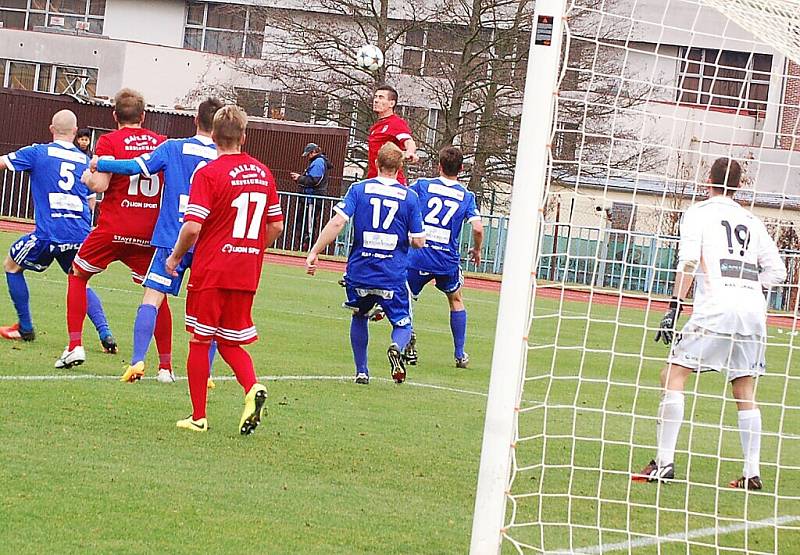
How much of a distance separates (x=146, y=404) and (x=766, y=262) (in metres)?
3.88

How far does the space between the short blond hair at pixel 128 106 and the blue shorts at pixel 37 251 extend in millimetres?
1483

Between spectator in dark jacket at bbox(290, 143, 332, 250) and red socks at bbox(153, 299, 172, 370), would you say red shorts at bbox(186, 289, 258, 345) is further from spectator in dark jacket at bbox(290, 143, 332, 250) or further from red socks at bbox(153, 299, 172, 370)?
spectator in dark jacket at bbox(290, 143, 332, 250)

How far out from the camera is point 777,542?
6070 millimetres

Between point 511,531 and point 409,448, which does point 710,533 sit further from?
point 409,448

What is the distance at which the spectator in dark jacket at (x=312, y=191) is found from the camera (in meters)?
27.5

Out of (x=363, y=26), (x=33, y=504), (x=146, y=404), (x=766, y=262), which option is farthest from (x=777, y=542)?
(x=363, y=26)

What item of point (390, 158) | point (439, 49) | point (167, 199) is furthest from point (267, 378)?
point (439, 49)

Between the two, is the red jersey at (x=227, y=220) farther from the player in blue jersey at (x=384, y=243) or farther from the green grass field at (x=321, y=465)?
the player in blue jersey at (x=384, y=243)

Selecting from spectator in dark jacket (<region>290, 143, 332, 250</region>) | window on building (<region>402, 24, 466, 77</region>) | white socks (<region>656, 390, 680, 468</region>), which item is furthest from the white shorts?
window on building (<region>402, 24, 466, 77</region>)

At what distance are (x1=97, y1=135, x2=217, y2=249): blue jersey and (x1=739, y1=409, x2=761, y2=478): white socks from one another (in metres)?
3.90

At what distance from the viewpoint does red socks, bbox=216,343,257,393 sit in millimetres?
7402

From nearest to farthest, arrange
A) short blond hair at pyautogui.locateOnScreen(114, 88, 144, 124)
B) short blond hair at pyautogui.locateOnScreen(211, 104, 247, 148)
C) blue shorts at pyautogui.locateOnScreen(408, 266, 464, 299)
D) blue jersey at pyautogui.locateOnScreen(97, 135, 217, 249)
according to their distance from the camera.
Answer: short blond hair at pyautogui.locateOnScreen(211, 104, 247, 148)
blue jersey at pyautogui.locateOnScreen(97, 135, 217, 249)
short blond hair at pyautogui.locateOnScreen(114, 88, 144, 124)
blue shorts at pyautogui.locateOnScreen(408, 266, 464, 299)

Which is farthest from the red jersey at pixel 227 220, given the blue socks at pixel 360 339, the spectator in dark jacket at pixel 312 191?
the spectator in dark jacket at pixel 312 191

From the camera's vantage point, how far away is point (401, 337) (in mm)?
10180
